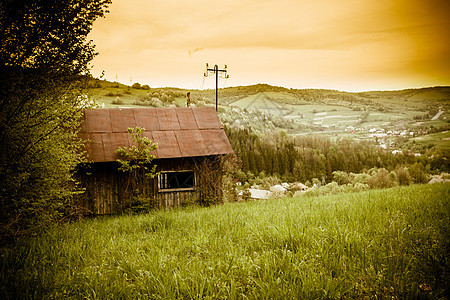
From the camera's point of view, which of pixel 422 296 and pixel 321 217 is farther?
pixel 321 217

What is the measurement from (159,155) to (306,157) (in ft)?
239

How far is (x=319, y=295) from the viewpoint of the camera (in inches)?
92.5

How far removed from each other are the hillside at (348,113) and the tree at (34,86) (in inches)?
2264

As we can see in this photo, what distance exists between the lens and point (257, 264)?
3.17 metres

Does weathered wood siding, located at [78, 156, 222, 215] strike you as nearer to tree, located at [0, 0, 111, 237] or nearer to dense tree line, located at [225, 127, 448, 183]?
tree, located at [0, 0, 111, 237]

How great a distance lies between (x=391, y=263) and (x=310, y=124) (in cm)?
13873

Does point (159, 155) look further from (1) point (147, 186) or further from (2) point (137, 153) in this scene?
(1) point (147, 186)

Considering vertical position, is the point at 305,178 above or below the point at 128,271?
below

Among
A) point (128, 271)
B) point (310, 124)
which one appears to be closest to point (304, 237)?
point (128, 271)

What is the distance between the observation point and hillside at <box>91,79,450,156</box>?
83.8 meters

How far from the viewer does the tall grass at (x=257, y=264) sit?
2477 millimetres

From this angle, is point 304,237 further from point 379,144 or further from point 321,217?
point 379,144

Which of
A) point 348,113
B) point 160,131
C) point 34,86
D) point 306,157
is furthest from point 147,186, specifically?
point 348,113

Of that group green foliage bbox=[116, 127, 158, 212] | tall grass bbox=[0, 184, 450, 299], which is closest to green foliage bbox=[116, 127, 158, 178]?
green foliage bbox=[116, 127, 158, 212]
